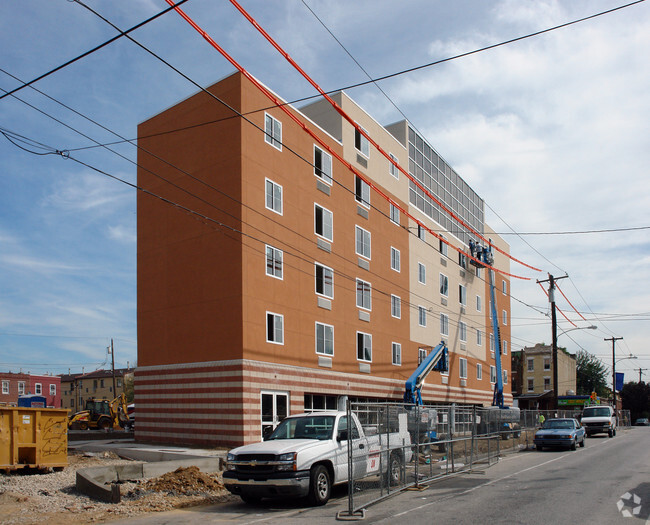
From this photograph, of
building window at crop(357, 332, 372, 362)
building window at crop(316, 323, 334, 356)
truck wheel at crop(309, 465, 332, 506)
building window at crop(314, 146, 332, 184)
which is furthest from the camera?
building window at crop(357, 332, 372, 362)

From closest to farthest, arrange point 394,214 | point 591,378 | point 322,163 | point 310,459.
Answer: point 310,459 < point 322,163 < point 394,214 < point 591,378

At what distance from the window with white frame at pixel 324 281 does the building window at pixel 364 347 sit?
3435mm

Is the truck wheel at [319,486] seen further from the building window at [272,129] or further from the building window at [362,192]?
the building window at [362,192]

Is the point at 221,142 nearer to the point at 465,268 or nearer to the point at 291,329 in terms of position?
the point at 291,329

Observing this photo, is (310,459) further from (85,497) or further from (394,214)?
(394,214)

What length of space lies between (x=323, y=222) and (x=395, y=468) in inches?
671

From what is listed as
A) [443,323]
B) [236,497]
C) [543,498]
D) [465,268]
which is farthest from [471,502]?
[465,268]

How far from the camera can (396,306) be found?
36375 mm

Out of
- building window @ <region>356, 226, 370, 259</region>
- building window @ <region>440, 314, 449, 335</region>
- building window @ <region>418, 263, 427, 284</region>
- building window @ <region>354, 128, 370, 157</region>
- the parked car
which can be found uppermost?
building window @ <region>354, 128, 370, 157</region>

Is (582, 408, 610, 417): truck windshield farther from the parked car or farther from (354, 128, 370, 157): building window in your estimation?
(354, 128, 370, 157): building window

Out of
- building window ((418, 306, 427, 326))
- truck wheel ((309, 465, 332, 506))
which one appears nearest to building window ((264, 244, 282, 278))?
truck wheel ((309, 465, 332, 506))

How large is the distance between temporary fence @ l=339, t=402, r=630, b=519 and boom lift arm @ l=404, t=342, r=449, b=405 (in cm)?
516

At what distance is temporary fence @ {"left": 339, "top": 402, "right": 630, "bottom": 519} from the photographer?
1270 centimetres

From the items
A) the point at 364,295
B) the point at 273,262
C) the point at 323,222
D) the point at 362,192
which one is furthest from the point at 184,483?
the point at 362,192
